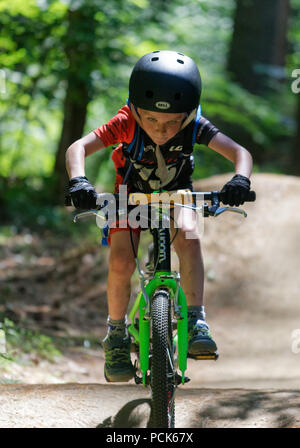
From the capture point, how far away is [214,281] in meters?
8.16

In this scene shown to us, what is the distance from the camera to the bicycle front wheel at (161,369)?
3070 mm

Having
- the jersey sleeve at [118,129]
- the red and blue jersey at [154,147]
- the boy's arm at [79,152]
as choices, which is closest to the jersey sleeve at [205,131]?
the red and blue jersey at [154,147]

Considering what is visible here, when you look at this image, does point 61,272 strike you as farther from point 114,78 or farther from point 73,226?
point 114,78

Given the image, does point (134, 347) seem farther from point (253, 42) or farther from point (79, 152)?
point (253, 42)

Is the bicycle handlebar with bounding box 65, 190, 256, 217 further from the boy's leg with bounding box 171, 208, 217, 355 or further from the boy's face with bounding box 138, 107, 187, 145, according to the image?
the boy's face with bounding box 138, 107, 187, 145

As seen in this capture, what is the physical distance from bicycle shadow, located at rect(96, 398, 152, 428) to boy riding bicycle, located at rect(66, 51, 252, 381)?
230 millimetres

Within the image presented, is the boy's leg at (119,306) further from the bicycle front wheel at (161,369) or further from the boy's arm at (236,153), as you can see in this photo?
the boy's arm at (236,153)

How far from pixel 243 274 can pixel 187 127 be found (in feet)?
15.9

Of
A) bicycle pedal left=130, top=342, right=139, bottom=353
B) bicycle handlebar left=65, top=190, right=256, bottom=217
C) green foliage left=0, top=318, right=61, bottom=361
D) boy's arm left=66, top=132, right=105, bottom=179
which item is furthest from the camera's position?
green foliage left=0, top=318, right=61, bottom=361

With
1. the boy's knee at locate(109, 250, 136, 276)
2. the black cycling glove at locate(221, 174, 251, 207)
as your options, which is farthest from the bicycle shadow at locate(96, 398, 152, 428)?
the black cycling glove at locate(221, 174, 251, 207)

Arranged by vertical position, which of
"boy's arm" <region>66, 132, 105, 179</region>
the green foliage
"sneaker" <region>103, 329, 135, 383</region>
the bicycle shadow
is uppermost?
"boy's arm" <region>66, 132, 105, 179</region>

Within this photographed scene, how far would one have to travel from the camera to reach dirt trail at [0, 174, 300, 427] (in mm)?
3629
